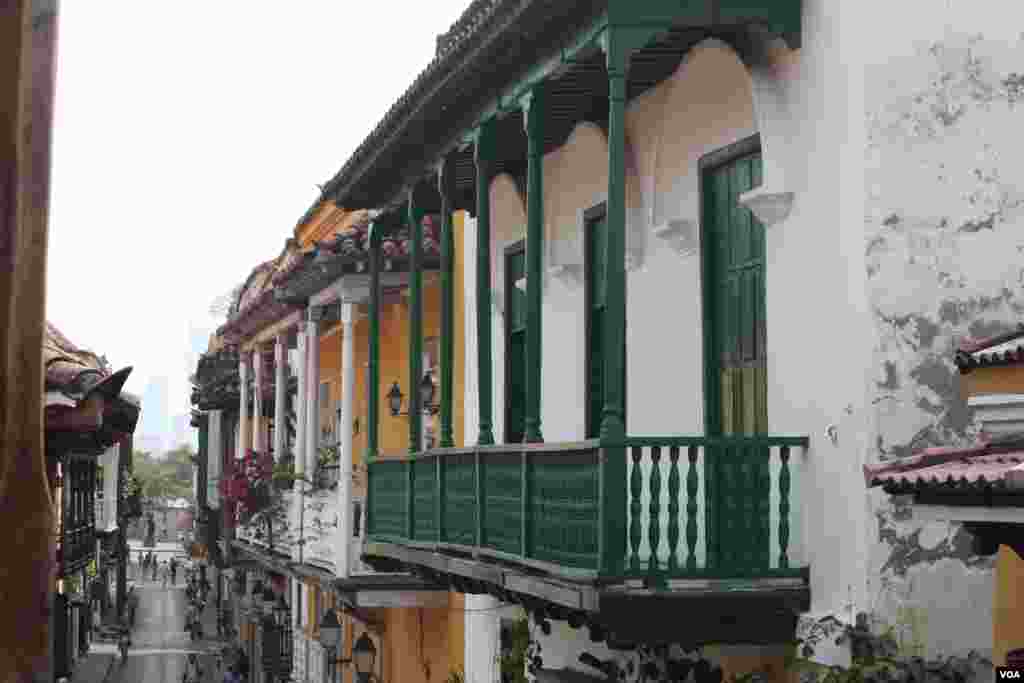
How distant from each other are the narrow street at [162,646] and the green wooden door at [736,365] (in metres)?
40.1

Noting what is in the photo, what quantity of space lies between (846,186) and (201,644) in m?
54.6

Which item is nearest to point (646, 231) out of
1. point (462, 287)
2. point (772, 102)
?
point (772, 102)

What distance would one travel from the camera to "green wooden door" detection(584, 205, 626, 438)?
1349cm

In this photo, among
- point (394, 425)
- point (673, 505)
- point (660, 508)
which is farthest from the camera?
point (394, 425)

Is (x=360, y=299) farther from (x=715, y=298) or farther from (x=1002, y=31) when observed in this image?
(x=1002, y=31)

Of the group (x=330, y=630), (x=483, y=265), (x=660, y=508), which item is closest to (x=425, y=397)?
(x=330, y=630)

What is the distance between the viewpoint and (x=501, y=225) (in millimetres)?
15883

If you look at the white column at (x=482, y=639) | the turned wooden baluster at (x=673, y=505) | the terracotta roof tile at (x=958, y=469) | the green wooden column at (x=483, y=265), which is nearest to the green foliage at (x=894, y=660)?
the turned wooden baluster at (x=673, y=505)

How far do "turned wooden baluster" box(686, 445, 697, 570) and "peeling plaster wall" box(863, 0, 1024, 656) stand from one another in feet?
2.75

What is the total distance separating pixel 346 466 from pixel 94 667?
32.6 m

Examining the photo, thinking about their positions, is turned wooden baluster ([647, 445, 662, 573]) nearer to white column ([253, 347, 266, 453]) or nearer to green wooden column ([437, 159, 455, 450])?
green wooden column ([437, 159, 455, 450])

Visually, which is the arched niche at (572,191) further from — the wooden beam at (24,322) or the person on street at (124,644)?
the person on street at (124,644)

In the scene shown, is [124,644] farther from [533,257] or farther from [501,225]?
[533,257]

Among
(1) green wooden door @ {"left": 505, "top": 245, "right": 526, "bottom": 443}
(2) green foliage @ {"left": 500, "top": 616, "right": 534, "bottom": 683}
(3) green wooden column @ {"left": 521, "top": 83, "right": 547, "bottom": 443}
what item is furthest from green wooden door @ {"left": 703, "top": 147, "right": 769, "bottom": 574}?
(1) green wooden door @ {"left": 505, "top": 245, "right": 526, "bottom": 443}
